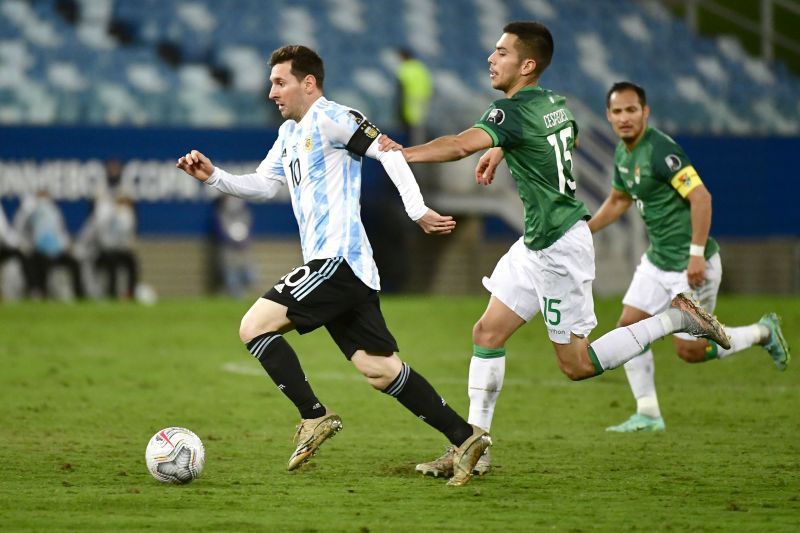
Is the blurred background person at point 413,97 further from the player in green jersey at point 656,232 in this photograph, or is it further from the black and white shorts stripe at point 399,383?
the black and white shorts stripe at point 399,383

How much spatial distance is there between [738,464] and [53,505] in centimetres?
361

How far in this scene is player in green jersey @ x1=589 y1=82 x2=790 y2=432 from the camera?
8.85m

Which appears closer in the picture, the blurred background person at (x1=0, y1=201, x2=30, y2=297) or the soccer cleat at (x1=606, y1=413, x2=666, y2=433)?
the soccer cleat at (x1=606, y1=413, x2=666, y2=433)

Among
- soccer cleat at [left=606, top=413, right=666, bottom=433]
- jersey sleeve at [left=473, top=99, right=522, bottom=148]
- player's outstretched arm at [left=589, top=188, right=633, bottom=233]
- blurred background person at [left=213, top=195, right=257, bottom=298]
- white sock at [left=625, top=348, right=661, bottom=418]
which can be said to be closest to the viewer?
jersey sleeve at [left=473, top=99, right=522, bottom=148]

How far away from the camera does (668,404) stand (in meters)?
10.4

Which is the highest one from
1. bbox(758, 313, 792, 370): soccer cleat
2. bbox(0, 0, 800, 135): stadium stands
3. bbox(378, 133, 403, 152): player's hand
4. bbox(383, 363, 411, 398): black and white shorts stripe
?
bbox(0, 0, 800, 135): stadium stands

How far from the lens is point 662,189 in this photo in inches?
358

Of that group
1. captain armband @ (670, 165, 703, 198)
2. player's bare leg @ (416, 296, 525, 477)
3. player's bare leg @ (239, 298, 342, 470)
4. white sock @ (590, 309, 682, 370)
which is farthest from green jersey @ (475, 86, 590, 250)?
captain armband @ (670, 165, 703, 198)

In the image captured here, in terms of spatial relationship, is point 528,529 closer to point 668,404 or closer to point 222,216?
point 668,404

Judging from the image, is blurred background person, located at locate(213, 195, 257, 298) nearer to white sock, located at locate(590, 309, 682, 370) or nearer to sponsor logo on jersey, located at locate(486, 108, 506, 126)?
white sock, located at locate(590, 309, 682, 370)

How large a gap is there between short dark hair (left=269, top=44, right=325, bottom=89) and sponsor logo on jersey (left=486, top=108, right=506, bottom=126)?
0.92m

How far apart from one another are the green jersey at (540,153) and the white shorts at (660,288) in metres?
1.98

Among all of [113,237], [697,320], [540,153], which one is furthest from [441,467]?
[113,237]

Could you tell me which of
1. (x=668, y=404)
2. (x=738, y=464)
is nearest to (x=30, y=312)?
(x=668, y=404)
